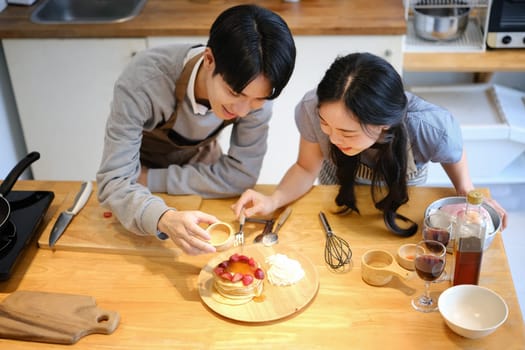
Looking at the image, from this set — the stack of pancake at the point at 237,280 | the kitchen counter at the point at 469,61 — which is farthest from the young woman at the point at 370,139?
the kitchen counter at the point at 469,61

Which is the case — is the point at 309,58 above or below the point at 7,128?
above

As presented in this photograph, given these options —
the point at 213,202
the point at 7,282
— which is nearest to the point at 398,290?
the point at 213,202

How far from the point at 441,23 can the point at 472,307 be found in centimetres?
168

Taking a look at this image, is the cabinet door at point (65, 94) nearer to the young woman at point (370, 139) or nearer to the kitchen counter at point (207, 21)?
the kitchen counter at point (207, 21)

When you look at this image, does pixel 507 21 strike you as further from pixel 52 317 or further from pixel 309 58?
pixel 52 317

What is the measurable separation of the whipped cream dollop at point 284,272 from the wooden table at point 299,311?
0.06 meters

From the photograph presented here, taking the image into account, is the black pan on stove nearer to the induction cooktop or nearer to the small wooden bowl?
the induction cooktop

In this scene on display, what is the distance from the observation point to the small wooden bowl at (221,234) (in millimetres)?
1527

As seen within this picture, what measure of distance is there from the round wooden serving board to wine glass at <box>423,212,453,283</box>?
0.27 m

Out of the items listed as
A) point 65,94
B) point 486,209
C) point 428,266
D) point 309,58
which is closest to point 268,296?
point 428,266

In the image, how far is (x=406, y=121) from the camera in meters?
1.61

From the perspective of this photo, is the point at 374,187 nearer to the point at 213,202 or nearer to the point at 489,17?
the point at 213,202

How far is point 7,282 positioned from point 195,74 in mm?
651

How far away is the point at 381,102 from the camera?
1.45 meters
